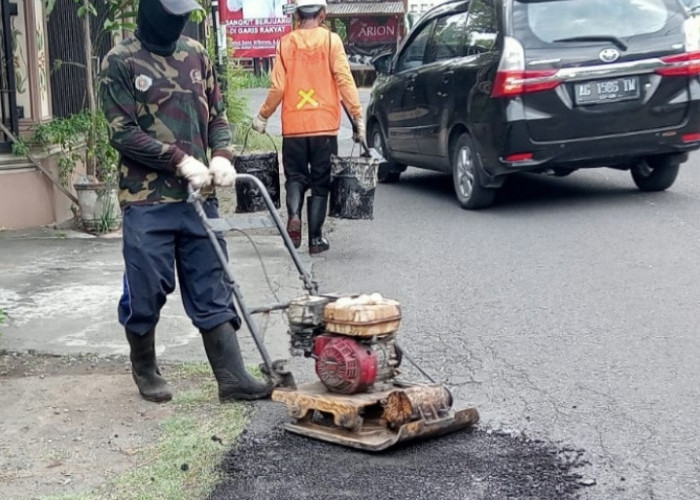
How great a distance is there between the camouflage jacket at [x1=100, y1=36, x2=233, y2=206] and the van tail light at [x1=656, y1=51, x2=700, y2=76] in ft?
17.7

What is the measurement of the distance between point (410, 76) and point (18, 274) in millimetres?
4894

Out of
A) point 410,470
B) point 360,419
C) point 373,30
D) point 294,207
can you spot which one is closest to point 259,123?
point 294,207

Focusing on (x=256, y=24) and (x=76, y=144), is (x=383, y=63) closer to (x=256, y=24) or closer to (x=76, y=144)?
(x=76, y=144)

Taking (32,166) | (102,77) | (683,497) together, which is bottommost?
(683,497)

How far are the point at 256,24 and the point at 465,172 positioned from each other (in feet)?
34.6

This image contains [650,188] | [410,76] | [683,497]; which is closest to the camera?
[683,497]

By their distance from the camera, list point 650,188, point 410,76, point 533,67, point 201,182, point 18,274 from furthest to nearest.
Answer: point 410,76
point 650,188
point 533,67
point 18,274
point 201,182

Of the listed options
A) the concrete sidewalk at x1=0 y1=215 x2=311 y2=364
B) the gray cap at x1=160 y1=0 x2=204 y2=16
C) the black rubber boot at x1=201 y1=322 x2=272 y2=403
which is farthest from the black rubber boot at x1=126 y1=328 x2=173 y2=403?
the gray cap at x1=160 y1=0 x2=204 y2=16

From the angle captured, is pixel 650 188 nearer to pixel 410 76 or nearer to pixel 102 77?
pixel 410 76

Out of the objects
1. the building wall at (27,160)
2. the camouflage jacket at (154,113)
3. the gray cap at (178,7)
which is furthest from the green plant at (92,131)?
the gray cap at (178,7)

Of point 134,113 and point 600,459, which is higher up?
point 134,113

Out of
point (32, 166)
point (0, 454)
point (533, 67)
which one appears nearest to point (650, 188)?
point (533, 67)

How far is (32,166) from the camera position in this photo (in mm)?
9523

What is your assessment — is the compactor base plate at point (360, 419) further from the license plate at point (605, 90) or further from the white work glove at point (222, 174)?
the license plate at point (605, 90)
